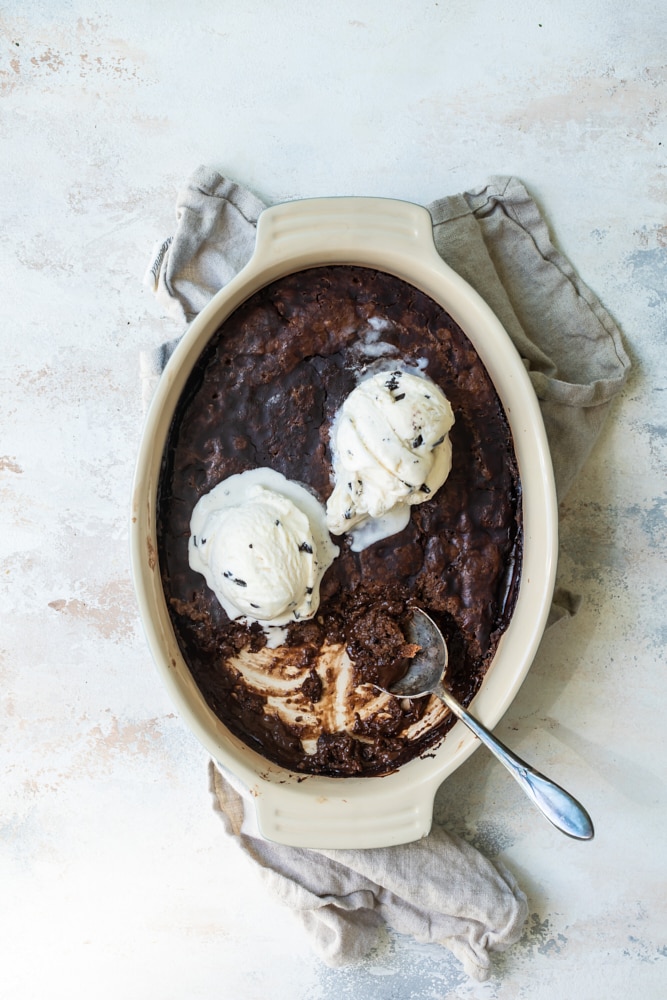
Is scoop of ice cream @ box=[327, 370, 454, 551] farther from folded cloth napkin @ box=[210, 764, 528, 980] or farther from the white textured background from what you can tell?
folded cloth napkin @ box=[210, 764, 528, 980]

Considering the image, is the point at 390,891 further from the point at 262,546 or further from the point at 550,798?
the point at 262,546

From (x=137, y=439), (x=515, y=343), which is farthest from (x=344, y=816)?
(x=515, y=343)

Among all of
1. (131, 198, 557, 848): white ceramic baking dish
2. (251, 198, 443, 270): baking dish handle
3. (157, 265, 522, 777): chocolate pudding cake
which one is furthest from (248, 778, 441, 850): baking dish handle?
(251, 198, 443, 270): baking dish handle

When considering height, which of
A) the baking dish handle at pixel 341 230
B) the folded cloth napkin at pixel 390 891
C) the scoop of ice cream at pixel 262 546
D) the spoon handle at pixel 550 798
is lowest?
the folded cloth napkin at pixel 390 891

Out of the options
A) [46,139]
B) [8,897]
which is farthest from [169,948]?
[46,139]

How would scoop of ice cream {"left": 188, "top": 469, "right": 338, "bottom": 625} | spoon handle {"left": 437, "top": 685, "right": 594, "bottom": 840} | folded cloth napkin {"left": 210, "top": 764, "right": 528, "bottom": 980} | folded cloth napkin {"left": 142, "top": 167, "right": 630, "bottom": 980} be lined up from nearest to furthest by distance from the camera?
spoon handle {"left": 437, "top": 685, "right": 594, "bottom": 840}
scoop of ice cream {"left": 188, "top": 469, "right": 338, "bottom": 625}
folded cloth napkin {"left": 142, "top": 167, "right": 630, "bottom": 980}
folded cloth napkin {"left": 210, "top": 764, "right": 528, "bottom": 980}

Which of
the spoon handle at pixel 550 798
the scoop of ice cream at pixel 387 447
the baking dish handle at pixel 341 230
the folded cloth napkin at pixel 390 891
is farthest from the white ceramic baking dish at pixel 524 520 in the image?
Result: the folded cloth napkin at pixel 390 891

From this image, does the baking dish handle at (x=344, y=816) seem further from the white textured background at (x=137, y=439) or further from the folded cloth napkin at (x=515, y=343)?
the white textured background at (x=137, y=439)
